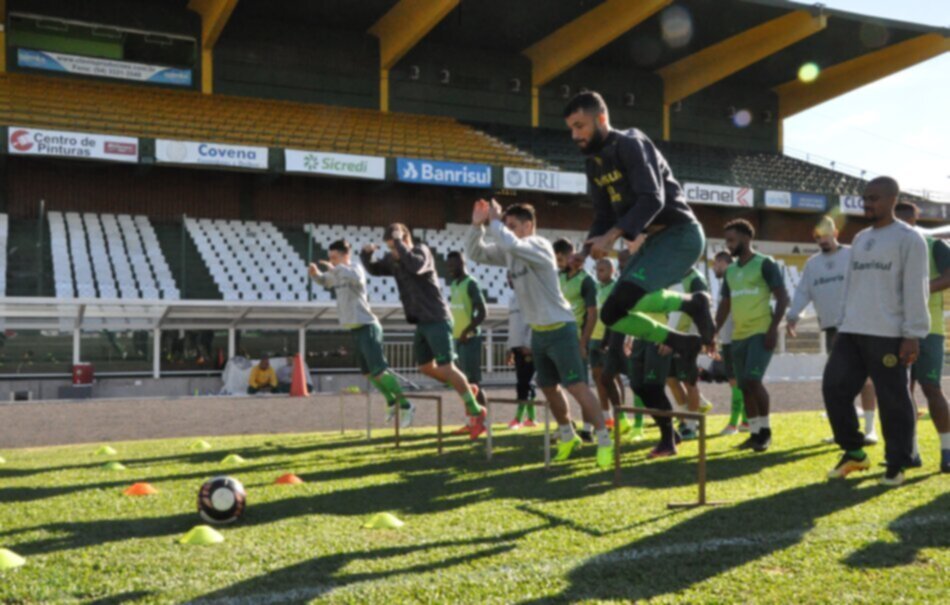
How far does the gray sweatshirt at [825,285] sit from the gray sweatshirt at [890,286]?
7.90ft

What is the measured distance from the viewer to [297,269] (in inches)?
904

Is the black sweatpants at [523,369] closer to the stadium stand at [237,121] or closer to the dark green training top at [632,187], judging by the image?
the dark green training top at [632,187]

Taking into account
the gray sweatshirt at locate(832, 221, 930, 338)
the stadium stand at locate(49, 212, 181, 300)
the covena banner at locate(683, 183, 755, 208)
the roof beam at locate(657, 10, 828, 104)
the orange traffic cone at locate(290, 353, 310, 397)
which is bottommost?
the orange traffic cone at locate(290, 353, 310, 397)

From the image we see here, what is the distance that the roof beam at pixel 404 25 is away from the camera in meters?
26.3

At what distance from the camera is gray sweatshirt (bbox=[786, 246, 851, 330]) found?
7672 mm

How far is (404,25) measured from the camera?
28250mm

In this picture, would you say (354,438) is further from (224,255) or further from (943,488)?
(224,255)

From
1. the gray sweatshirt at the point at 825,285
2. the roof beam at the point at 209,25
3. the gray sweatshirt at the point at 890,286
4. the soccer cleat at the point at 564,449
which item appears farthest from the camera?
the roof beam at the point at 209,25

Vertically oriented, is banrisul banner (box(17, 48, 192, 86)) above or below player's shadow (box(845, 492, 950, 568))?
above

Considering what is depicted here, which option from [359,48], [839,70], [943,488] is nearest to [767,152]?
[839,70]

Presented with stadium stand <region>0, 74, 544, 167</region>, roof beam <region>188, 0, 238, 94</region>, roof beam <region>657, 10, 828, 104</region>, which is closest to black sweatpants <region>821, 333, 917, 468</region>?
stadium stand <region>0, 74, 544, 167</region>

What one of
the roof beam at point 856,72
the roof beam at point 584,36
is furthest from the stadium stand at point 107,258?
the roof beam at point 856,72

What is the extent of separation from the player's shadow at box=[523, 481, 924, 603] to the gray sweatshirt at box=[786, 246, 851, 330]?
325cm

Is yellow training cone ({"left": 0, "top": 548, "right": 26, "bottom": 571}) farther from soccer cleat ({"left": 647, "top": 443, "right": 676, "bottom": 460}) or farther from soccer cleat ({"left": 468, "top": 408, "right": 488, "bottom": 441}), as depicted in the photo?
soccer cleat ({"left": 468, "top": 408, "right": 488, "bottom": 441})
